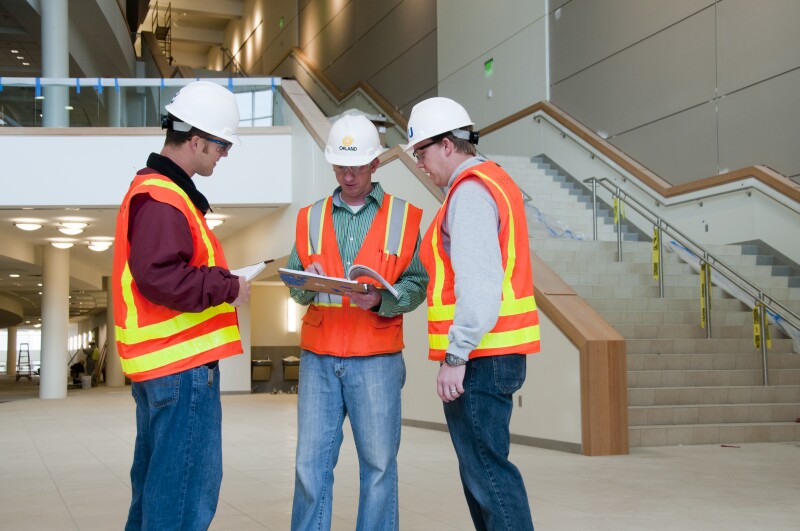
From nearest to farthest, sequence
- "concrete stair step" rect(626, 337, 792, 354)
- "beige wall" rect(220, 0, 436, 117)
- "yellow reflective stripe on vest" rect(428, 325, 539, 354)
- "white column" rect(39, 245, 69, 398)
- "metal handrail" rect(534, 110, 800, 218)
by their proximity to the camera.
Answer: "yellow reflective stripe on vest" rect(428, 325, 539, 354), "concrete stair step" rect(626, 337, 792, 354), "metal handrail" rect(534, 110, 800, 218), "white column" rect(39, 245, 69, 398), "beige wall" rect(220, 0, 436, 117)

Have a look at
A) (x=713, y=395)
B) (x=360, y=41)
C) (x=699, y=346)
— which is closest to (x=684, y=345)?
(x=699, y=346)

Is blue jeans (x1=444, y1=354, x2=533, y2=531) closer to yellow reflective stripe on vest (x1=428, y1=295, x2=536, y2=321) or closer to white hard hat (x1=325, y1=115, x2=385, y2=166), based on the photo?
yellow reflective stripe on vest (x1=428, y1=295, x2=536, y2=321)

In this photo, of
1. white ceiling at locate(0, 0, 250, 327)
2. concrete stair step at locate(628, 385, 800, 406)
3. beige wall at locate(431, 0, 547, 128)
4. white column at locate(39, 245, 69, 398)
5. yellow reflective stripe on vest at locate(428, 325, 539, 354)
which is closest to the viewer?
yellow reflective stripe on vest at locate(428, 325, 539, 354)

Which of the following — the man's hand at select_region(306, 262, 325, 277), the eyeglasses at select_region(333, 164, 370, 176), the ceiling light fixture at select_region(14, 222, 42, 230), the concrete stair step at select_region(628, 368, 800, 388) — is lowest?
the concrete stair step at select_region(628, 368, 800, 388)

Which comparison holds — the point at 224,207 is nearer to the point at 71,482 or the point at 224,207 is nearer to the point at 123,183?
the point at 123,183

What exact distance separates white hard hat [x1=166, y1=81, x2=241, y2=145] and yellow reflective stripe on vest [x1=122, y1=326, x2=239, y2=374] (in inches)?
25.2

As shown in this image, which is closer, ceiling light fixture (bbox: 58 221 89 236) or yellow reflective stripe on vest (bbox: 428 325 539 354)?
yellow reflective stripe on vest (bbox: 428 325 539 354)

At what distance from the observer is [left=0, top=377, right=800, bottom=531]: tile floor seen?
4.75m

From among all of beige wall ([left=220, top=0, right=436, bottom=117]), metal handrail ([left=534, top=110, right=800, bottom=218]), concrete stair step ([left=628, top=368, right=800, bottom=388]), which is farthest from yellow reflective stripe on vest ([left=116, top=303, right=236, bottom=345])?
beige wall ([left=220, top=0, right=436, bottom=117])

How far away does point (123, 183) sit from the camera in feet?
46.3

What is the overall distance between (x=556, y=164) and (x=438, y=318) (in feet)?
40.7

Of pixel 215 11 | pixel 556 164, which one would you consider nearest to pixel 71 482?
pixel 556 164

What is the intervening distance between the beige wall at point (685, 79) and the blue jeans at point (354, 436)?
8.75 m

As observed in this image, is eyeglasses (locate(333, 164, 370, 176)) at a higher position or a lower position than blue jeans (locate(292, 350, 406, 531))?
higher
